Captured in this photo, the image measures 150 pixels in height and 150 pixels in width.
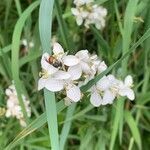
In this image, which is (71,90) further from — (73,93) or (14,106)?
(14,106)

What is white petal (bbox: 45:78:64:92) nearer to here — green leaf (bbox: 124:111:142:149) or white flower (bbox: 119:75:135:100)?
white flower (bbox: 119:75:135:100)

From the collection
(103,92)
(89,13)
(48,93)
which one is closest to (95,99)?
(103,92)

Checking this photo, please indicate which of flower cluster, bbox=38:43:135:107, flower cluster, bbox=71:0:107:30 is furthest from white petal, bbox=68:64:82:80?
flower cluster, bbox=71:0:107:30

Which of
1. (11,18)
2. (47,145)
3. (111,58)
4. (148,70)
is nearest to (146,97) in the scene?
(148,70)

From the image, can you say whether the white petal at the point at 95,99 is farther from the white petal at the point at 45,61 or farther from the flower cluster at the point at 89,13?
the flower cluster at the point at 89,13

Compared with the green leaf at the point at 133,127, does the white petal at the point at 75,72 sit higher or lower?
lower

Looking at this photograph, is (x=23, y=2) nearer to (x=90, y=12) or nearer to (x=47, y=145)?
(x=90, y=12)

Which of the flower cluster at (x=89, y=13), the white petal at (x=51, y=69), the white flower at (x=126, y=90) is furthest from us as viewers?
the flower cluster at (x=89, y=13)

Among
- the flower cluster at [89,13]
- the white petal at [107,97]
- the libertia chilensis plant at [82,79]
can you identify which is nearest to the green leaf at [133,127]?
the libertia chilensis plant at [82,79]
